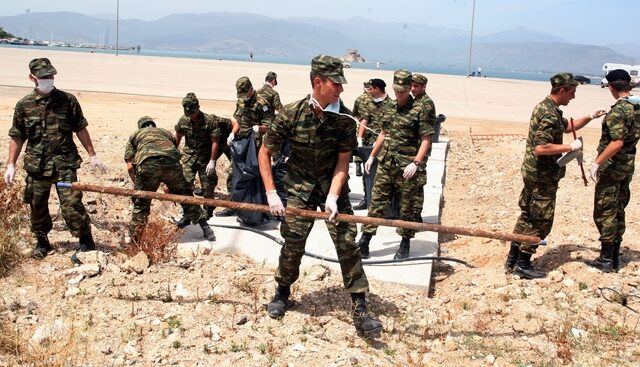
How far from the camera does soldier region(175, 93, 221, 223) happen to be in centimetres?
679

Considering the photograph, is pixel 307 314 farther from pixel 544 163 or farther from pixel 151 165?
pixel 544 163

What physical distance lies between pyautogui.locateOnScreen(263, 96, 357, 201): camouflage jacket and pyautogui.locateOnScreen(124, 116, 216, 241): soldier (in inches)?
77.5

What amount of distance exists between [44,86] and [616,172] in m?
5.43

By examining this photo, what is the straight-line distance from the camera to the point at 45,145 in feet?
16.5

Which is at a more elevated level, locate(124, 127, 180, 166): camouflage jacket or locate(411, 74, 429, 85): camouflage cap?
locate(411, 74, 429, 85): camouflage cap

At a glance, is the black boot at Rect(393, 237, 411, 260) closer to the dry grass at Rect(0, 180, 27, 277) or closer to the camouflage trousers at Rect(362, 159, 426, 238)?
the camouflage trousers at Rect(362, 159, 426, 238)

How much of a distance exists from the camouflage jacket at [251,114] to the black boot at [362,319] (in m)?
3.57

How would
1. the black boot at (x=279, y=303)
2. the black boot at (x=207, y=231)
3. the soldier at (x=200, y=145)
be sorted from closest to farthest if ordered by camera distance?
1. the black boot at (x=279, y=303)
2. the black boot at (x=207, y=231)
3. the soldier at (x=200, y=145)

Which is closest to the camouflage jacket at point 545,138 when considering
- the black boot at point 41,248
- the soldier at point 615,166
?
the soldier at point 615,166

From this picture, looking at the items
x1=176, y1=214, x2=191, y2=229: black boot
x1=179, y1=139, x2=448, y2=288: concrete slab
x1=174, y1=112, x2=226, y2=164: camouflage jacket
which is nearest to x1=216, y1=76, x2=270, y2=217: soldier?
x1=174, y1=112, x2=226, y2=164: camouflage jacket

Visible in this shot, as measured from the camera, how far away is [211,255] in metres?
5.48

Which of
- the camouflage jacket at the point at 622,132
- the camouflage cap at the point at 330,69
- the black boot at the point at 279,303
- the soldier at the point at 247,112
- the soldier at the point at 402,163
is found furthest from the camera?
the soldier at the point at 247,112

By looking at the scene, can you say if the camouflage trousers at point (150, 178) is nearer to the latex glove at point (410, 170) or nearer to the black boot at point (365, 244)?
the black boot at point (365, 244)

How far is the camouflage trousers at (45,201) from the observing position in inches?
200
